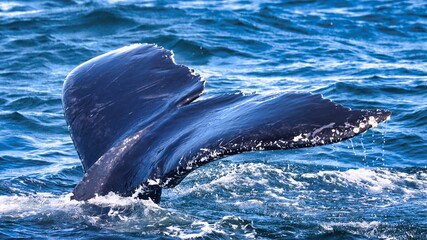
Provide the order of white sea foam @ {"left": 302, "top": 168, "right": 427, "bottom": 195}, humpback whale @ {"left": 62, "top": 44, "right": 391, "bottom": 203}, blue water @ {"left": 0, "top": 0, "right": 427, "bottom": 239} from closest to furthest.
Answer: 1. humpback whale @ {"left": 62, "top": 44, "right": 391, "bottom": 203}
2. blue water @ {"left": 0, "top": 0, "right": 427, "bottom": 239}
3. white sea foam @ {"left": 302, "top": 168, "right": 427, "bottom": 195}

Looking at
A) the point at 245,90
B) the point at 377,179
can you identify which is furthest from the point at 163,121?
the point at 245,90

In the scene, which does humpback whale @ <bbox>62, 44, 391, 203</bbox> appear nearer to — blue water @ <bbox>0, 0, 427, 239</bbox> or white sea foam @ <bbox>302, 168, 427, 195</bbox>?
blue water @ <bbox>0, 0, 427, 239</bbox>

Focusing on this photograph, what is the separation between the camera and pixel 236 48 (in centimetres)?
1591

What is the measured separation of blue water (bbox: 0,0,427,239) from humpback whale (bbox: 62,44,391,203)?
304 millimetres

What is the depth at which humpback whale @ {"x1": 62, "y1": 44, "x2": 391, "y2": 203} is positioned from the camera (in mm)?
4867

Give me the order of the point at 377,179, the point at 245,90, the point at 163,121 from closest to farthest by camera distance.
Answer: the point at 163,121 → the point at 377,179 → the point at 245,90

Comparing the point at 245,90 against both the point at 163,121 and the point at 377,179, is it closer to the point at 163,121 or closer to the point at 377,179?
the point at 377,179

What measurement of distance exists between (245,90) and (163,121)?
6.83 meters

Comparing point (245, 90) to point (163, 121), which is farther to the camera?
point (245, 90)

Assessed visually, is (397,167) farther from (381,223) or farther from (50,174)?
(50,174)

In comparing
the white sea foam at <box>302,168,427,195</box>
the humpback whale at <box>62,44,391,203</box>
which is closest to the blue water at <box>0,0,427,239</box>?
the white sea foam at <box>302,168,427,195</box>

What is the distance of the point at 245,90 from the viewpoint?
41.9ft

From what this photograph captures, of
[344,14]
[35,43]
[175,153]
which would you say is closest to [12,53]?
[35,43]

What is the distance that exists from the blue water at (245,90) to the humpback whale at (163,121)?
12.0 inches
